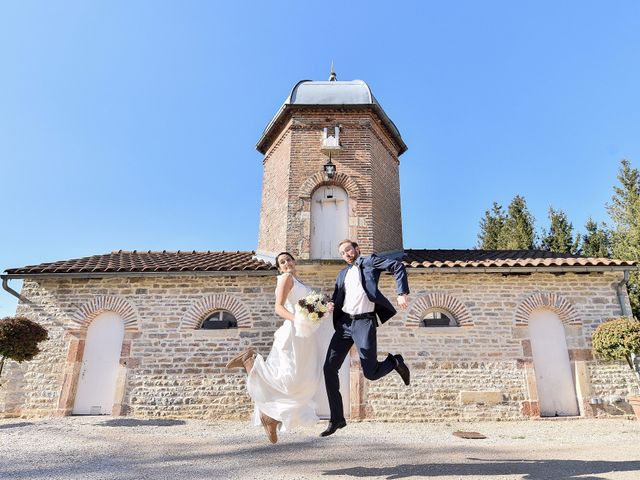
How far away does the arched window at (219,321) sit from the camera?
9430 mm

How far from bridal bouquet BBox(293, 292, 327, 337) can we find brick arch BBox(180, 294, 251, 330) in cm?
547

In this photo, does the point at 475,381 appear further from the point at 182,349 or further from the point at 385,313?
the point at 182,349

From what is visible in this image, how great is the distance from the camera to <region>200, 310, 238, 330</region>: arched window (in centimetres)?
943

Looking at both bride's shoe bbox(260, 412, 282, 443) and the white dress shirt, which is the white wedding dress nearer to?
bride's shoe bbox(260, 412, 282, 443)

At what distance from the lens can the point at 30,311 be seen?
955 centimetres

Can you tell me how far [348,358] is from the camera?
9.05 metres

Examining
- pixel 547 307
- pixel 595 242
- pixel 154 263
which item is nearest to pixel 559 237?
pixel 595 242

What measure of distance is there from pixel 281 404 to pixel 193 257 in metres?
8.46

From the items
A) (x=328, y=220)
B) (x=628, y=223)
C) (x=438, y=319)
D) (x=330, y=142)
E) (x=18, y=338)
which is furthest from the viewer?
(x=628, y=223)

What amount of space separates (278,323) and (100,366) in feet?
13.9

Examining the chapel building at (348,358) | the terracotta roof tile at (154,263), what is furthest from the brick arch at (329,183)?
the terracotta roof tile at (154,263)

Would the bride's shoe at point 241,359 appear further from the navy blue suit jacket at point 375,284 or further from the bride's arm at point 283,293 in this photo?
the navy blue suit jacket at point 375,284

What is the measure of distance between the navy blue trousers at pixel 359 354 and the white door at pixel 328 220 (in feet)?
20.4

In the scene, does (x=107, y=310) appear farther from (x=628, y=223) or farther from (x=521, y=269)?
(x=628, y=223)
